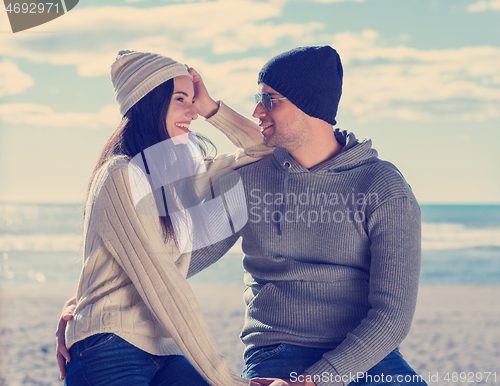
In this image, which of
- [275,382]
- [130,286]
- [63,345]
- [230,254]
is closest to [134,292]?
[130,286]

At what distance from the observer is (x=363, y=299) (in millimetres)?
2137

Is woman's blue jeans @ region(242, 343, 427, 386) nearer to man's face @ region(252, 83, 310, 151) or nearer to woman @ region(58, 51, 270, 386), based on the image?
woman @ region(58, 51, 270, 386)

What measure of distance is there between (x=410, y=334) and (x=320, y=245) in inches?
214

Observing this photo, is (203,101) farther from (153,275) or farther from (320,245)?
(153,275)

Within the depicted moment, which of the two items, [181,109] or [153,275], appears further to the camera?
[181,109]

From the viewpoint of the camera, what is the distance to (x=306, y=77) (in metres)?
2.31

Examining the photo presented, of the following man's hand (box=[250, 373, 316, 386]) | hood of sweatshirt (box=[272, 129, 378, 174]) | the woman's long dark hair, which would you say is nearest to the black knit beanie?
hood of sweatshirt (box=[272, 129, 378, 174])

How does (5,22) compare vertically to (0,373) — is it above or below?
above

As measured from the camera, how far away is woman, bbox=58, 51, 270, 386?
5.63ft

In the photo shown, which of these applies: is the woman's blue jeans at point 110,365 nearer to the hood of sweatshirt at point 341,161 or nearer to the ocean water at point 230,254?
the hood of sweatshirt at point 341,161

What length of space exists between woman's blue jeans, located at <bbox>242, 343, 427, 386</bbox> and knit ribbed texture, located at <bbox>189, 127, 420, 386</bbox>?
0.04 metres

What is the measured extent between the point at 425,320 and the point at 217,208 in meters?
6.32

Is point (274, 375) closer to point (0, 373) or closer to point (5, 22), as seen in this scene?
point (5, 22)

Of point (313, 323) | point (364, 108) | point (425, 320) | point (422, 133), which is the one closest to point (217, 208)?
point (313, 323)
